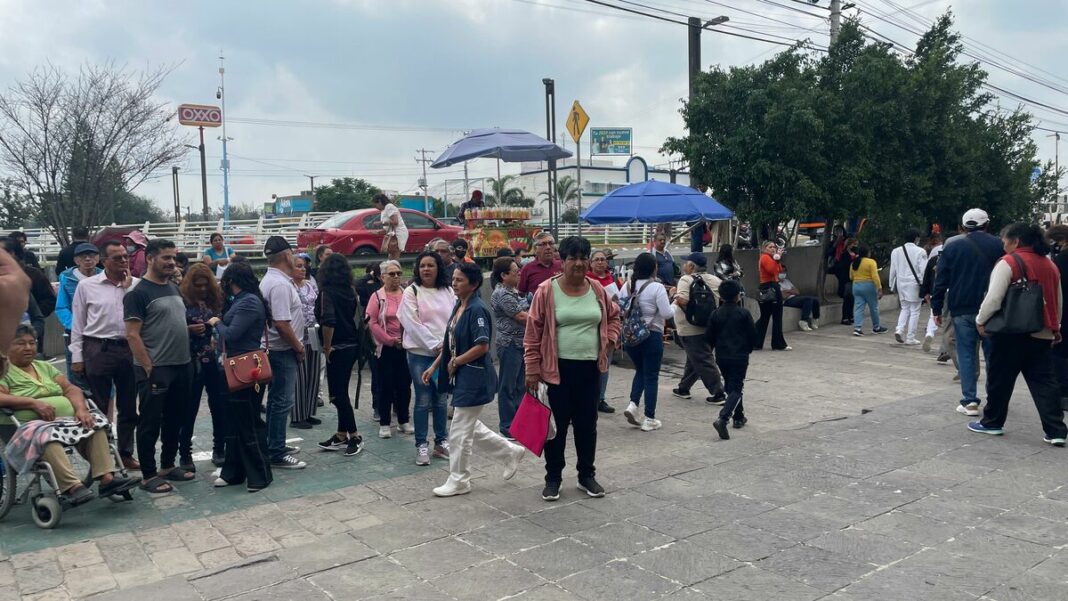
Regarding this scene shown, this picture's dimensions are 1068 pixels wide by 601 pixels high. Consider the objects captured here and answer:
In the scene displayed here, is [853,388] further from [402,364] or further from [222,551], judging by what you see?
[222,551]

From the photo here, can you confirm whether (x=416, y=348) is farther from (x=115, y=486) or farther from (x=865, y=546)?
(x=865, y=546)

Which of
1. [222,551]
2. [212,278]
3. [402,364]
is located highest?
[212,278]

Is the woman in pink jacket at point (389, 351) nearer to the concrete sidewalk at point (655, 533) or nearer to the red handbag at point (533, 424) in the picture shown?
the concrete sidewalk at point (655, 533)

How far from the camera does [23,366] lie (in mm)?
5512

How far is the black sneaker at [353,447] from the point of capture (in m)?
6.82

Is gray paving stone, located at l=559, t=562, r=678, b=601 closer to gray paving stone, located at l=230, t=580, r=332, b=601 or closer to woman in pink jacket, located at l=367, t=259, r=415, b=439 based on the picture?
gray paving stone, located at l=230, t=580, r=332, b=601

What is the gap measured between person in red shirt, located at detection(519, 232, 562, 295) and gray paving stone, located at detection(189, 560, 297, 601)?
13.0 ft

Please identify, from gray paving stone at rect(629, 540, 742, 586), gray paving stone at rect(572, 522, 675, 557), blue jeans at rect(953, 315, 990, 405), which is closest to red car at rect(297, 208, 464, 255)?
blue jeans at rect(953, 315, 990, 405)

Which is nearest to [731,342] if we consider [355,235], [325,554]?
[325,554]

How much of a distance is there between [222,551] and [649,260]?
4651mm

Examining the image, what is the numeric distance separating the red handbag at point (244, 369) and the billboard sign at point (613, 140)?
71.3 m

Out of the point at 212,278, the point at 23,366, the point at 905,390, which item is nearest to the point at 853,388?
the point at 905,390

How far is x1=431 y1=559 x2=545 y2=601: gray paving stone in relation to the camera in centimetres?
405

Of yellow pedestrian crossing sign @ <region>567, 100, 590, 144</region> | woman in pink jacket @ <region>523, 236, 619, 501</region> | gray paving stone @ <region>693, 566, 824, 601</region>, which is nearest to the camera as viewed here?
gray paving stone @ <region>693, 566, 824, 601</region>
